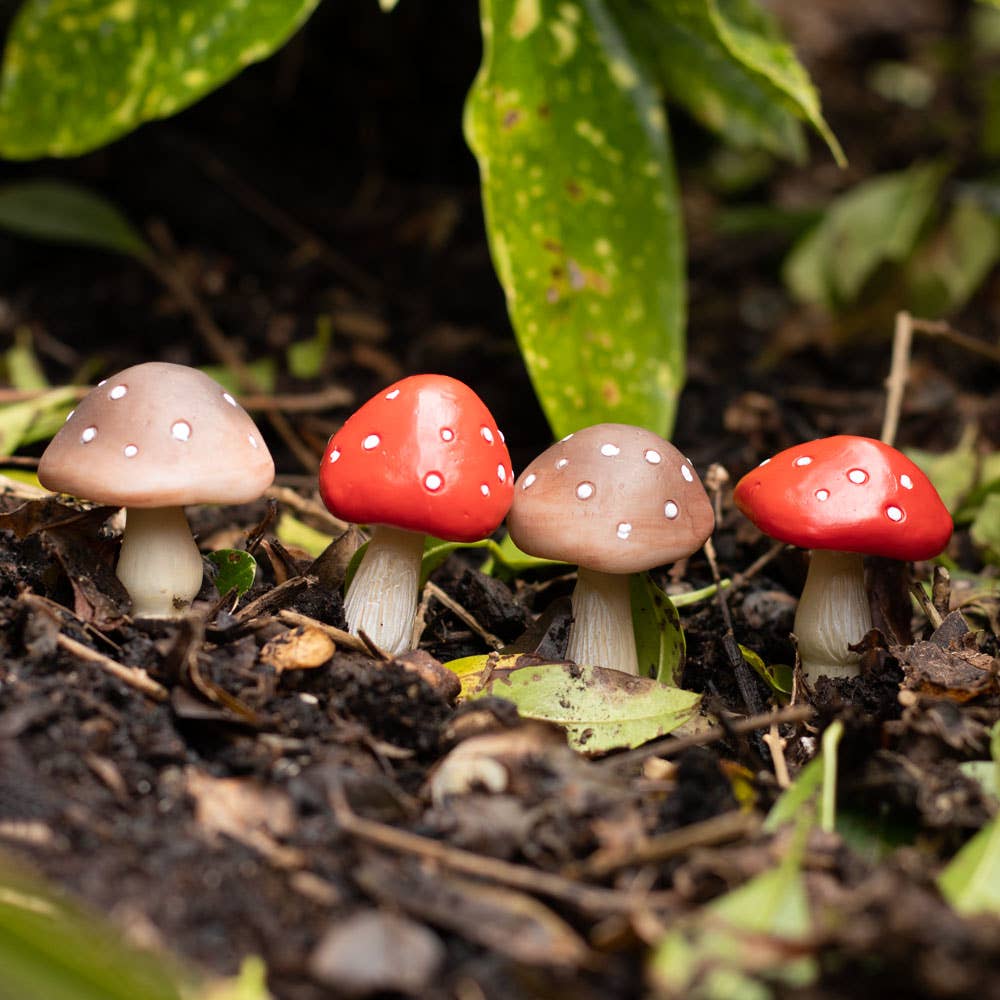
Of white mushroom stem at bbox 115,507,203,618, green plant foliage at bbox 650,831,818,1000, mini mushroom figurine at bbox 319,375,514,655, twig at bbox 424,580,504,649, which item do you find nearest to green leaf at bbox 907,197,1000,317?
twig at bbox 424,580,504,649

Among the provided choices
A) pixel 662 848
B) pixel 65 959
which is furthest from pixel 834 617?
pixel 65 959

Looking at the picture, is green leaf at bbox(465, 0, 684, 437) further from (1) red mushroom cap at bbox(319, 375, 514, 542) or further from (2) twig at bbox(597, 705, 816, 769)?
(2) twig at bbox(597, 705, 816, 769)

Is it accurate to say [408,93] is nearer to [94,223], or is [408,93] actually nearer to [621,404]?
[94,223]

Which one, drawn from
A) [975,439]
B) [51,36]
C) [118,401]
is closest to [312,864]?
[118,401]

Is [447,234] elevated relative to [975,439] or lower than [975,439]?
elevated

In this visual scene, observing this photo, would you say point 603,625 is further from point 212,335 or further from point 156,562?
point 212,335

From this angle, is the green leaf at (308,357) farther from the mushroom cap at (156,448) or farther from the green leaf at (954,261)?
the green leaf at (954,261)
